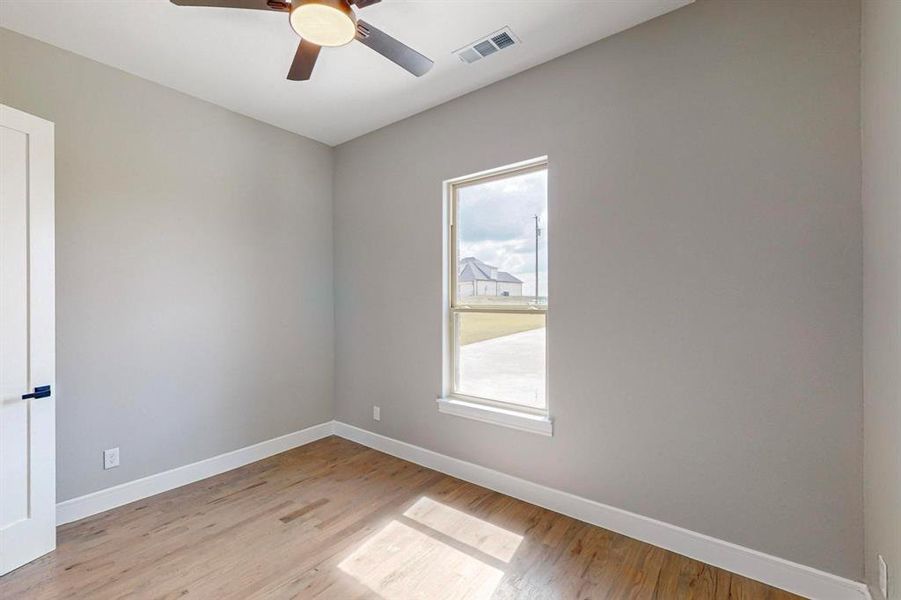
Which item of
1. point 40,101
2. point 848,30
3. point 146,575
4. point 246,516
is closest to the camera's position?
point 848,30

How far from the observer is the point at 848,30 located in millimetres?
1765

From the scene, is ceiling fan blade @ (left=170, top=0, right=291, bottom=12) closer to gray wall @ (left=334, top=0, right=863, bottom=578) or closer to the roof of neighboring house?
gray wall @ (left=334, top=0, right=863, bottom=578)

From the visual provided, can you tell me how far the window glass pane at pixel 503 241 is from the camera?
280cm

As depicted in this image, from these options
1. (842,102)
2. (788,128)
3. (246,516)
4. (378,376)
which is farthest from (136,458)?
(842,102)

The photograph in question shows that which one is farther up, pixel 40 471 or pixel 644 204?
pixel 644 204

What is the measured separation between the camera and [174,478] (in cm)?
297

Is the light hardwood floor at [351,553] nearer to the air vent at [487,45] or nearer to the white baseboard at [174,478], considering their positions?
the white baseboard at [174,478]

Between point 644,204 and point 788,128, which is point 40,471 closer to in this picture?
point 644,204

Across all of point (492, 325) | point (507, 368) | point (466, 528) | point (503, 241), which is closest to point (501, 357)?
point (507, 368)

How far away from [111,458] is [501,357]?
2.84 metres

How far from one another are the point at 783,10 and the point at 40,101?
4227 millimetres

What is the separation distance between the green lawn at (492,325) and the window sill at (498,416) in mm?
510

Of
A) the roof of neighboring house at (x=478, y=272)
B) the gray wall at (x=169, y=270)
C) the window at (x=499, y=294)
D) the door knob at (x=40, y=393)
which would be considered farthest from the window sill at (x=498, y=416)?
the door knob at (x=40, y=393)

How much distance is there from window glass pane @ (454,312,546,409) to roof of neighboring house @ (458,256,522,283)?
0.28m
